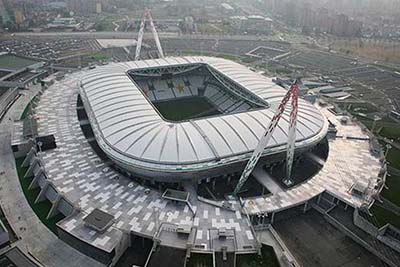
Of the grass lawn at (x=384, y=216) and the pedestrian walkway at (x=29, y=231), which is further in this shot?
the grass lawn at (x=384, y=216)

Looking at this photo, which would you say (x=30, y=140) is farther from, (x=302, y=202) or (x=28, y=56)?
(x=28, y=56)

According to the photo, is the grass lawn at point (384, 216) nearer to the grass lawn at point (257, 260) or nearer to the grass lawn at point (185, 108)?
the grass lawn at point (257, 260)

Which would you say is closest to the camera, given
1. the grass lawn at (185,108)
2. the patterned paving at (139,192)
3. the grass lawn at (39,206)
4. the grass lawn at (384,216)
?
the patterned paving at (139,192)

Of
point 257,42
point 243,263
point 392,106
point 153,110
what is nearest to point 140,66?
point 153,110

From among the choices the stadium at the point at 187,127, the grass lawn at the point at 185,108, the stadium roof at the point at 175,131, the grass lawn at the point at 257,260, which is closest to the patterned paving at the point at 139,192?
the grass lawn at the point at 257,260

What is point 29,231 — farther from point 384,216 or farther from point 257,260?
point 384,216

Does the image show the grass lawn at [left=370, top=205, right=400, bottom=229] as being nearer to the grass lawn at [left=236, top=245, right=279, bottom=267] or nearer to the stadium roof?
the stadium roof

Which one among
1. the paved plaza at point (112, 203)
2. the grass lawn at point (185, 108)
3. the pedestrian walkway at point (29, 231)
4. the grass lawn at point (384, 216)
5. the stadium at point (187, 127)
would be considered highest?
the stadium at point (187, 127)

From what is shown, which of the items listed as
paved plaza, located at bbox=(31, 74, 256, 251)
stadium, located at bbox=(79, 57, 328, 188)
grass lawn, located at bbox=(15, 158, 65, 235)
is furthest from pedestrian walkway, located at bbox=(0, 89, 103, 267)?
stadium, located at bbox=(79, 57, 328, 188)
